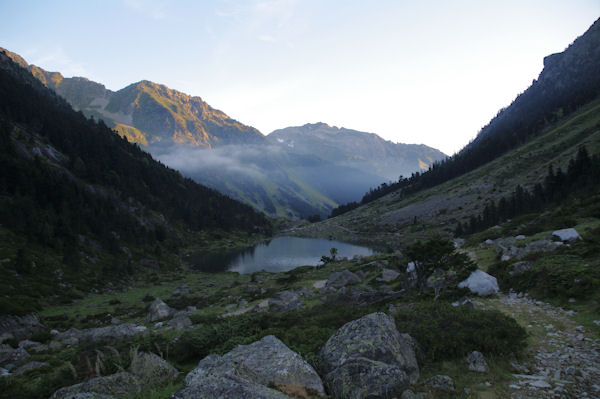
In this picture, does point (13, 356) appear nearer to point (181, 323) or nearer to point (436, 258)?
point (181, 323)

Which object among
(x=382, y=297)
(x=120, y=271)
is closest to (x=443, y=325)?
(x=382, y=297)

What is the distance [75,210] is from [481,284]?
76222mm

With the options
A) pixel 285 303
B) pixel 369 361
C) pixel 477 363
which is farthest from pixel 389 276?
pixel 369 361

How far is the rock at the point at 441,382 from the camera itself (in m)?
8.05

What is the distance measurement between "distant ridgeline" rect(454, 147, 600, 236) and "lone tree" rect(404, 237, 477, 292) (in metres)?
47.8

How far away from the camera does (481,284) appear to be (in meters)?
18.0

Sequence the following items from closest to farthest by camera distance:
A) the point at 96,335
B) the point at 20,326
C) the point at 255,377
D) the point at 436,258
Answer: the point at 255,377 → the point at 436,258 → the point at 96,335 → the point at 20,326

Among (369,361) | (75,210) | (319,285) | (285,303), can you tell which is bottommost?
(319,285)

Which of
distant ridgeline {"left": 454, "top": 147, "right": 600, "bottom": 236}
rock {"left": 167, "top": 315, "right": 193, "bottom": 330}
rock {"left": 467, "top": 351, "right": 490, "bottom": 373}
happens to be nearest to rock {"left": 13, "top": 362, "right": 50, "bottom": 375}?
rock {"left": 167, "top": 315, "right": 193, "bottom": 330}

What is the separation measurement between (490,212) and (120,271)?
96677 mm

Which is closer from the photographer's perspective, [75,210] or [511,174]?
[75,210]

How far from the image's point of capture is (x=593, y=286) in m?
13.2

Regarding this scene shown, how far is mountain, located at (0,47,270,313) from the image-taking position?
39.8 metres

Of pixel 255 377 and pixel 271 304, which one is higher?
pixel 255 377
